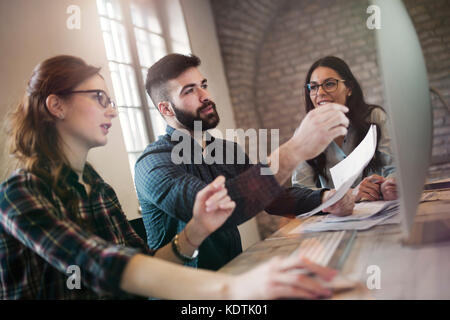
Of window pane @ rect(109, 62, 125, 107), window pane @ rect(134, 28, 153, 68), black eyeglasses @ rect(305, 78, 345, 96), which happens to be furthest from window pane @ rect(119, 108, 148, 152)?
black eyeglasses @ rect(305, 78, 345, 96)

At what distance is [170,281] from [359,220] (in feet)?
2.14

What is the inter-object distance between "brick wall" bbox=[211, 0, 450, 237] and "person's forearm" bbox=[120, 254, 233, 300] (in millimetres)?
1041

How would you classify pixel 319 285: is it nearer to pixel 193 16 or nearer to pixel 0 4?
pixel 0 4

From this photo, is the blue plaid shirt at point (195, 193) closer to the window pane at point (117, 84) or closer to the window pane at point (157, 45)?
the window pane at point (117, 84)

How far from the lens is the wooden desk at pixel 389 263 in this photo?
543mm

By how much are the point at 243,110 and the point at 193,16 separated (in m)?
0.51

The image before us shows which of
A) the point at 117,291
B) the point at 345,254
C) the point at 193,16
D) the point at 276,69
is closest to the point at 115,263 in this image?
the point at 117,291

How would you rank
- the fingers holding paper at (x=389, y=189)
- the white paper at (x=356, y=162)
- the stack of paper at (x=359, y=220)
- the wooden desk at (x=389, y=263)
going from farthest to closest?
the fingers holding paper at (x=389, y=189) → the white paper at (x=356, y=162) → the stack of paper at (x=359, y=220) → the wooden desk at (x=389, y=263)

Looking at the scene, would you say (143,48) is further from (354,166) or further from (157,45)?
(354,166)

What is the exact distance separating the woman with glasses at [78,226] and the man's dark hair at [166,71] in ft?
1.03

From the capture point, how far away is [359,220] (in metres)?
1.04

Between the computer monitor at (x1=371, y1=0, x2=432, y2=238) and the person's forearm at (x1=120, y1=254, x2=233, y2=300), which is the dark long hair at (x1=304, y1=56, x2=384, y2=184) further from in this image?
the person's forearm at (x1=120, y1=254, x2=233, y2=300)

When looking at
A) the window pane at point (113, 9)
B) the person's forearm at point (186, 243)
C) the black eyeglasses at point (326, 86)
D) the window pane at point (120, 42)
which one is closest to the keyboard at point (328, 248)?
the person's forearm at point (186, 243)

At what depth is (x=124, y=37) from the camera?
143 cm
